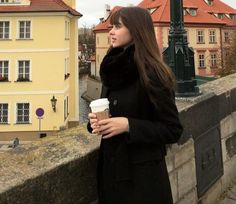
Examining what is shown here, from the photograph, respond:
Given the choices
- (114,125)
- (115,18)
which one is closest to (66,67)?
(115,18)

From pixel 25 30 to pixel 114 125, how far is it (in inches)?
1111

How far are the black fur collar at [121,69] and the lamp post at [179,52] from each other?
193 cm

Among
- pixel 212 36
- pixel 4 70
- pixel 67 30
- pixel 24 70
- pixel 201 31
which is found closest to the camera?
pixel 4 70

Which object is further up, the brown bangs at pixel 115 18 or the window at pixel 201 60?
the window at pixel 201 60

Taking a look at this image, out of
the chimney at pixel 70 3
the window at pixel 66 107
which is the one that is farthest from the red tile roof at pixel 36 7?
the window at pixel 66 107

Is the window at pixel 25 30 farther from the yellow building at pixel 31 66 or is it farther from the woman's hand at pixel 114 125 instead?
the woman's hand at pixel 114 125

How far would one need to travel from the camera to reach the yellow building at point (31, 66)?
28.6 m

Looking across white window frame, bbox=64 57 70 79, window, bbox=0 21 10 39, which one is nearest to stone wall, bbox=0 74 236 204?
window, bbox=0 21 10 39

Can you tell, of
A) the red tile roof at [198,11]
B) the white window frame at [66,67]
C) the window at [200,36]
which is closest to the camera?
the white window frame at [66,67]

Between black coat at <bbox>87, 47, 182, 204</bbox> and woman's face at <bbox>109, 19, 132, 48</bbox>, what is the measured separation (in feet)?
0.13

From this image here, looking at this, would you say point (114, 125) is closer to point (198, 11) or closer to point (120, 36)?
point (120, 36)

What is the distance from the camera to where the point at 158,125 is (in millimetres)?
1846

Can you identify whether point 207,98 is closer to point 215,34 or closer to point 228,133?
point 228,133

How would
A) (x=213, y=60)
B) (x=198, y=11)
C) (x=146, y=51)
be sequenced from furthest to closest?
(x=198, y=11) → (x=213, y=60) → (x=146, y=51)
